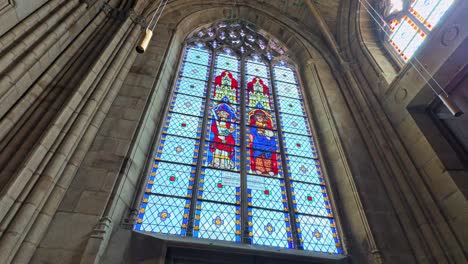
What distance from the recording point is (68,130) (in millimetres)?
4152

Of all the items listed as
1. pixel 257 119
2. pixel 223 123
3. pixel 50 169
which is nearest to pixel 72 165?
pixel 50 169

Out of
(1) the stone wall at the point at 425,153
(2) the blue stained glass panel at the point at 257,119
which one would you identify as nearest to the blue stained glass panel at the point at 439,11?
(1) the stone wall at the point at 425,153

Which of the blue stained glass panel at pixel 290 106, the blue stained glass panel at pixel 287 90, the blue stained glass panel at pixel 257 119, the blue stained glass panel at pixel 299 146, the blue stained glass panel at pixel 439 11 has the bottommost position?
the blue stained glass panel at pixel 299 146

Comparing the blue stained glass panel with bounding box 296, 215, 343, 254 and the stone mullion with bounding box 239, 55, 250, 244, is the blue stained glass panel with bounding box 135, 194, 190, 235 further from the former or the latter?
the blue stained glass panel with bounding box 296, 215, 343, 254

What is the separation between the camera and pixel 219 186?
5379mm

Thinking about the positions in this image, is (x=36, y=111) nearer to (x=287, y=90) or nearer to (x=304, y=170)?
(x=304, y=170)

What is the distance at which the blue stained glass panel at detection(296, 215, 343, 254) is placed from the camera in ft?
16.2

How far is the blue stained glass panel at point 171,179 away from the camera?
5.08 meters

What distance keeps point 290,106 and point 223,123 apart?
82.1 inches

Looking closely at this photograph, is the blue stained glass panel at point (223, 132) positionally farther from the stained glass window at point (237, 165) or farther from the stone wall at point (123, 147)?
the stone wall at point (123, 147)

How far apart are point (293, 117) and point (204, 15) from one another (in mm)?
4491

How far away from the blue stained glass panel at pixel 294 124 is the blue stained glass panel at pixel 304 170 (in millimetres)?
857

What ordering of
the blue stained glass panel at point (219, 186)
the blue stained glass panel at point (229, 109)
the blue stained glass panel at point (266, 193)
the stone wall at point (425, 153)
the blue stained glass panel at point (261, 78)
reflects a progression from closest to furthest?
the stone wall at point (425, 153) < the blue stained glass panel at point (219, 186) < the blue stained glass panel at point (266, 193) < the blue stained glass panel at point (229, 109) < the blue stained glass panel at point (261, 78)

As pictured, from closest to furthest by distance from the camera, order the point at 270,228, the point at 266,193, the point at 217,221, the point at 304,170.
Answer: the point at 217,221
the point at 270,228
the point at 266,193
the point at 304,170
